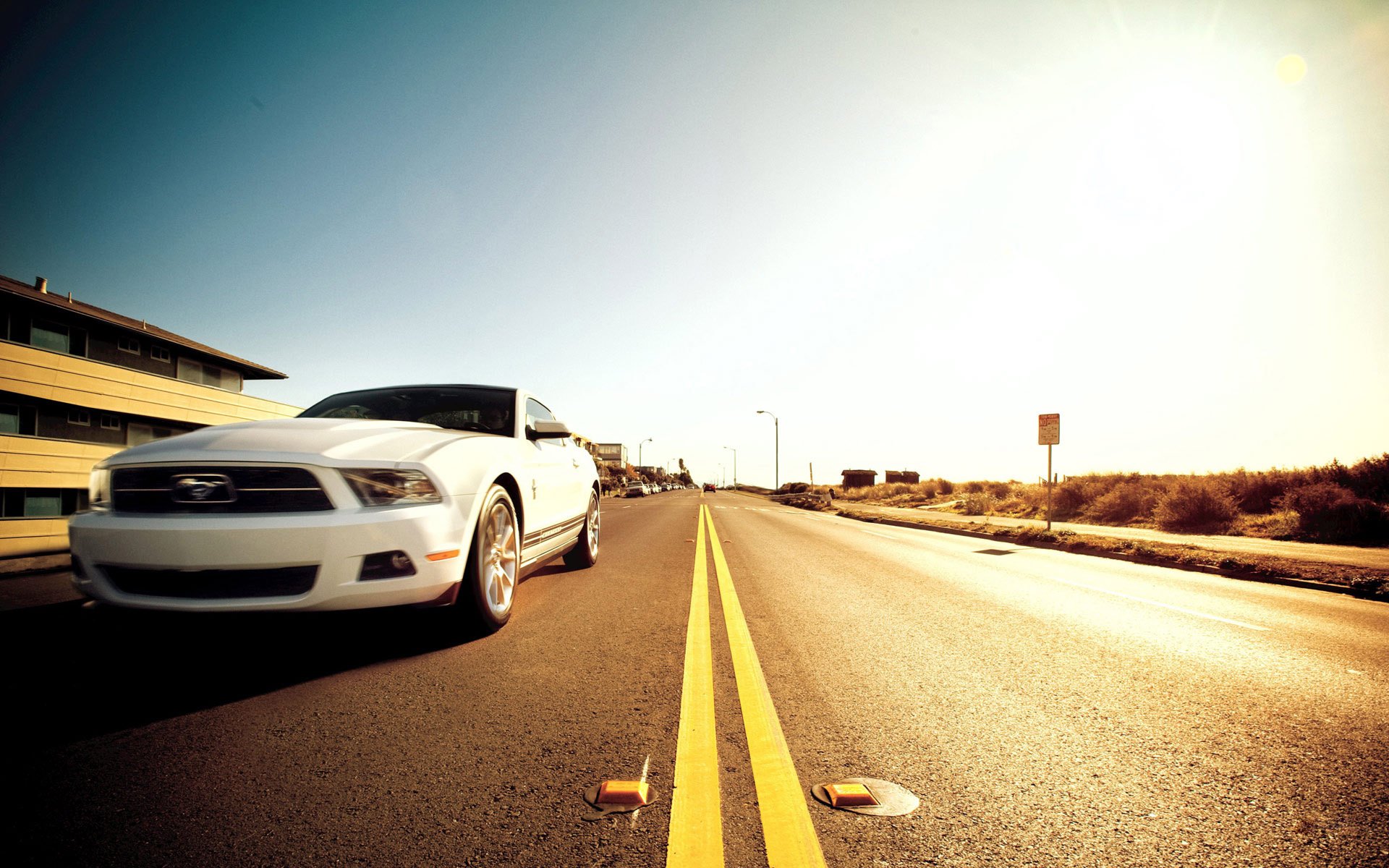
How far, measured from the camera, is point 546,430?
201 inches

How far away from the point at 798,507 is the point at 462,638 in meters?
26.7

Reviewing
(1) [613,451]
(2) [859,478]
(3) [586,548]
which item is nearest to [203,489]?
(3) [586,548]

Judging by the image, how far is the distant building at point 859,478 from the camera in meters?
62.2

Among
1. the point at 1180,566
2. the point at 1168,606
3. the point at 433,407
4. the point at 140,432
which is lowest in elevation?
the point at 1180,566

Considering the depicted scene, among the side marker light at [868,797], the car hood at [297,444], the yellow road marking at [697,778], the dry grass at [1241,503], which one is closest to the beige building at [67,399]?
the car hood at [297,444]

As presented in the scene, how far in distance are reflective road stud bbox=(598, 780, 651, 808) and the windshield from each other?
3376 millimetres

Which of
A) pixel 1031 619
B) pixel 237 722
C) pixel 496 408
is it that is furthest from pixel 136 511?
pixel 1031 619

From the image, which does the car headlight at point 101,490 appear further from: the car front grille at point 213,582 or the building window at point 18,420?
the building window at point 18,420

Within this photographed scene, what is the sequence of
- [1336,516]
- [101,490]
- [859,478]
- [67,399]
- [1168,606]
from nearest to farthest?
[101,490]
[1168,606]
[1336,516]
[67,399]
[859,478]

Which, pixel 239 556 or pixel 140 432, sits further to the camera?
pixel 140 432

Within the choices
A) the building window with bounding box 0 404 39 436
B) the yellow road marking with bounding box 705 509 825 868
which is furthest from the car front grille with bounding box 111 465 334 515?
the building window with bounding box 0 404 39 436

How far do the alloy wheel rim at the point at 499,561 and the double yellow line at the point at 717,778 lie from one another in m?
1.34

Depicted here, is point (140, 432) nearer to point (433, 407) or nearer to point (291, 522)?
point (433, 407)

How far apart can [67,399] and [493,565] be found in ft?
84.2
